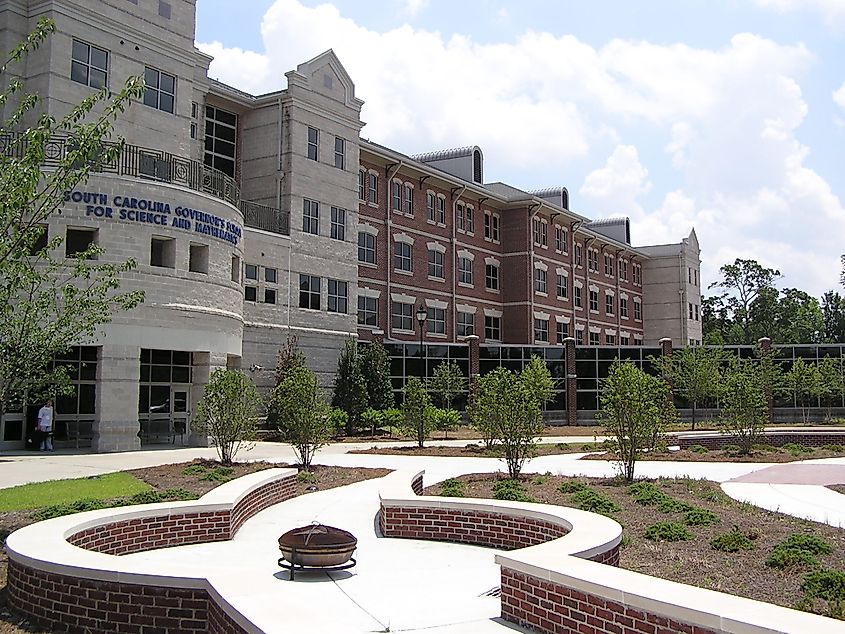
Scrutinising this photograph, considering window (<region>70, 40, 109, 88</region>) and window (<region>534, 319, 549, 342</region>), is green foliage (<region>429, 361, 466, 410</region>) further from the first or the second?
window (<region>70, 40, 109, 88</region>)

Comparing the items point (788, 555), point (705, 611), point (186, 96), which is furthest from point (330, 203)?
point (705, 611)

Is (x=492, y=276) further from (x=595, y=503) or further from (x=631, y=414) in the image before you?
(x=595, y=503)

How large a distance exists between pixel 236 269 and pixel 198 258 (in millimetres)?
2374

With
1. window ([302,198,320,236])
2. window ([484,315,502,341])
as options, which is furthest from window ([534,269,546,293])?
window ([302,198,320,236])

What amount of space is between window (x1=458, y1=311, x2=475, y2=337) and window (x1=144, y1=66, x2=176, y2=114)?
74.9ft

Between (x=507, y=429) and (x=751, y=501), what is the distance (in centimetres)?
486

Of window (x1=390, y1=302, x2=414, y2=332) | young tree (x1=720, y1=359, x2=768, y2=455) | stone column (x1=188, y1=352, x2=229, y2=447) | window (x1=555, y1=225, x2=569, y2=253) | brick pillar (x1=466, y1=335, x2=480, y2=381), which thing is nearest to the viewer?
young tree (x1=720, y1=359, x2=768, y2=455)

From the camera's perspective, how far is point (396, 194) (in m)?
44.8

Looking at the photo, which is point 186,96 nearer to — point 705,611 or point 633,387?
point 633,387

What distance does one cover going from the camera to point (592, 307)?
205 ft

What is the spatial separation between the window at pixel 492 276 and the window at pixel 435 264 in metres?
5.01

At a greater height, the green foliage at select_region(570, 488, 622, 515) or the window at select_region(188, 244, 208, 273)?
the window at select_region(188, 244, 208, 273)

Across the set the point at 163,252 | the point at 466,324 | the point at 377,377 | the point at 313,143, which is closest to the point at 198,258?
the point at 163,252

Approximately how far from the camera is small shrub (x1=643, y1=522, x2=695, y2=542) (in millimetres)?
10805
